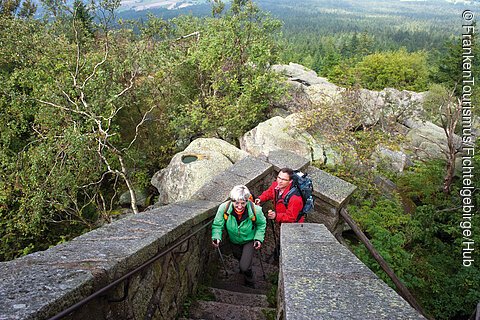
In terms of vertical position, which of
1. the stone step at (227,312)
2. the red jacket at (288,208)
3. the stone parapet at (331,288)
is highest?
the stone parapet at (331,288)

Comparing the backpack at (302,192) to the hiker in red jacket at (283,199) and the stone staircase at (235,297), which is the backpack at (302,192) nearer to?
the hiker in red jacket at (283,199)

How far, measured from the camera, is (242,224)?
454cm

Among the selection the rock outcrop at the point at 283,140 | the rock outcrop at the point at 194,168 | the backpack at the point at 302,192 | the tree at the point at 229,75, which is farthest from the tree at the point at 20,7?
the backpack at the point at 302,192

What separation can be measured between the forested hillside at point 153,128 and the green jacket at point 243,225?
2.59 m

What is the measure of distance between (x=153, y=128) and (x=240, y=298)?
1016cm

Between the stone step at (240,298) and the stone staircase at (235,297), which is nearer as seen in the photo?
the stone staircase at (235,297)

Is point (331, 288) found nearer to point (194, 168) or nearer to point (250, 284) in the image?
point (250, 284)

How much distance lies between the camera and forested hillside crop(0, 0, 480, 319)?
8.66 meters

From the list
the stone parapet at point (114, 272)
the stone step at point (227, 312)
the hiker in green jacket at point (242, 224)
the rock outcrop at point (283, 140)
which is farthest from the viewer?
the rock outcrop at point (283, 140)

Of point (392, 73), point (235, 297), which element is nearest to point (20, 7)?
point (235, 297)

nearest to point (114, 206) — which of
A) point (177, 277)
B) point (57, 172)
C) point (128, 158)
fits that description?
point (128, 158)

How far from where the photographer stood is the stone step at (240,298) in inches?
164

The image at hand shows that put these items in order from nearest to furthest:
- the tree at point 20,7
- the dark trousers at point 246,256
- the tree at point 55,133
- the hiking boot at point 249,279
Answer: the dark trousers at point 246,256 < the hiking boot at point 249,279 < the tree at point 55,133 < the tree at point 20,7

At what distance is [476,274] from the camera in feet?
21.7
